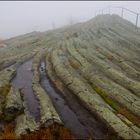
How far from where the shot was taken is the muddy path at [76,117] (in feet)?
77.9

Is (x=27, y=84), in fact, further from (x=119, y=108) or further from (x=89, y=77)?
(x=119, y=108)

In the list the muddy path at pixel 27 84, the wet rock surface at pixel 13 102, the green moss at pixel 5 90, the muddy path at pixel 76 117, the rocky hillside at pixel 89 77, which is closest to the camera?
the muddy path at pixel 76 117

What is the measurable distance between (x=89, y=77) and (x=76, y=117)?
10.6 metres

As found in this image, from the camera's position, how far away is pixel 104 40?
2143 inches

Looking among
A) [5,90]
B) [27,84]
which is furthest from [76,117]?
[27,84]

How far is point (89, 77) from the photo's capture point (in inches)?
1428

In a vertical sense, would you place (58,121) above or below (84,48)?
above

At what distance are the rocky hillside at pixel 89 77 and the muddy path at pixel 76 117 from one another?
0.20 m

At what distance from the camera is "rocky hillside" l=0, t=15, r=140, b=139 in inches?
993

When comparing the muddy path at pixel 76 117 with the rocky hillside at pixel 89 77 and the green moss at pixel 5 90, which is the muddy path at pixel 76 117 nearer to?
the rocky hillside at pixel 89 77

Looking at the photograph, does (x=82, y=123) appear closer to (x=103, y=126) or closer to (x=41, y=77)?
(x=103, y=126)

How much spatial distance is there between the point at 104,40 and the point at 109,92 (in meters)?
25.2

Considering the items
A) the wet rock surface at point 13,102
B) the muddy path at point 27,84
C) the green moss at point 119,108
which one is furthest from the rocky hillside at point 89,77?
the muddy path at point 27,84

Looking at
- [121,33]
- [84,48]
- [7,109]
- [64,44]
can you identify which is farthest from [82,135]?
[121,33]
